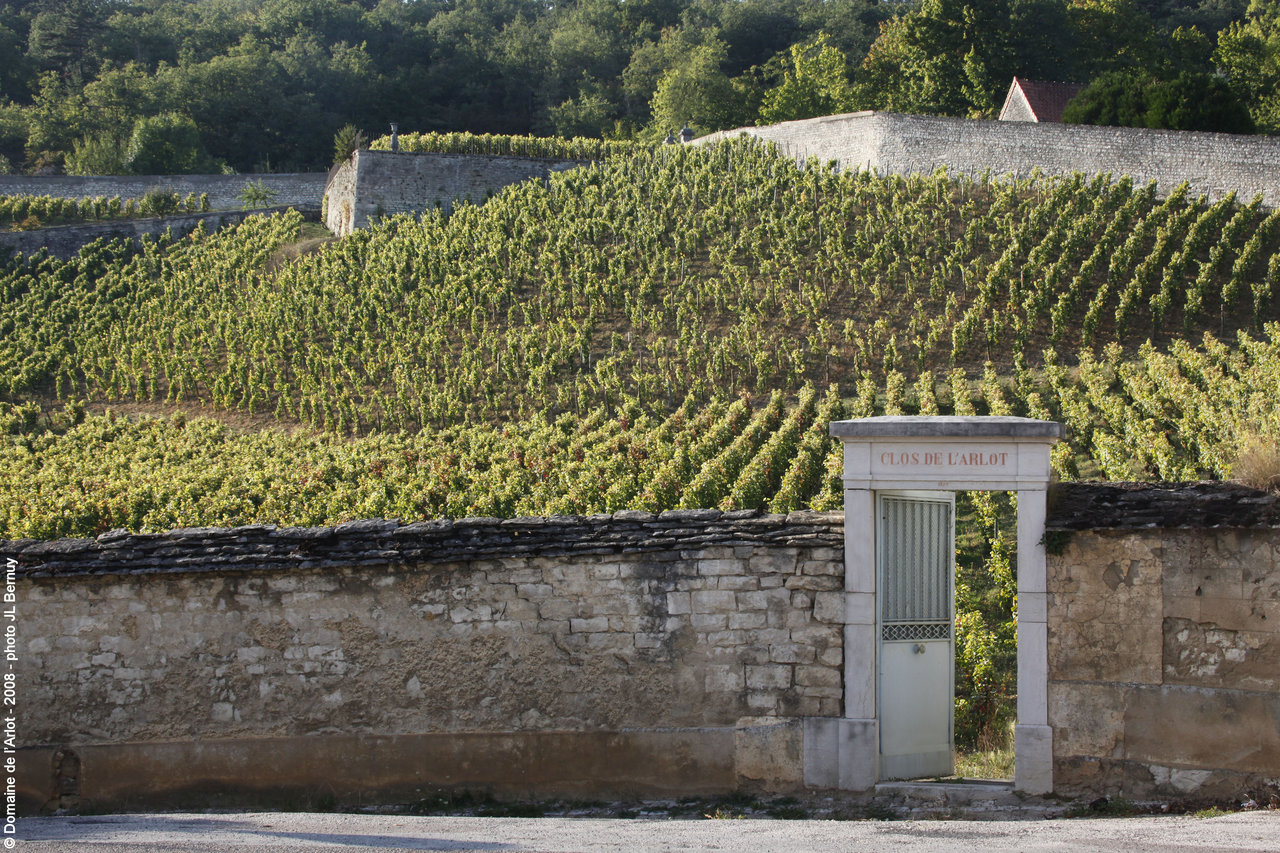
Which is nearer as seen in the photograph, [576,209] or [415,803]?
[415,803]

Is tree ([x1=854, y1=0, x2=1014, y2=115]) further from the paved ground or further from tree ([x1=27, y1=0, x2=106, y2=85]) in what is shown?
tree ([x1=27, y1=0, x2=106, y2=85])

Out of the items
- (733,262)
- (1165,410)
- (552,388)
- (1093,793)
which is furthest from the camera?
(733,262)

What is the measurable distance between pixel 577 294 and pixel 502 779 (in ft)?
56.7

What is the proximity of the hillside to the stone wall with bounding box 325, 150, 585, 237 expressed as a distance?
6.87ft

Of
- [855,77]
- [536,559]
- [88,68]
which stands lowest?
[536,559]

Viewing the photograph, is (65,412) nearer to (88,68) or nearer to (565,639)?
(565,639)

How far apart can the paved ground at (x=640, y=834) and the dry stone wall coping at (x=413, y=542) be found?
64.4 inches

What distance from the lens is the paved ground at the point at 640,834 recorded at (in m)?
5.72

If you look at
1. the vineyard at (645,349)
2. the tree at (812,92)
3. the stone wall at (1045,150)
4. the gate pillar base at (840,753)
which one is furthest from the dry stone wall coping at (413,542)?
the tree at (812,92)

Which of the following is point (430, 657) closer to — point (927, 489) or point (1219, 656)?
point (927, 489)

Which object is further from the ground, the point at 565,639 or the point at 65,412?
the point at 65,412

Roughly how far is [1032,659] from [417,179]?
93.8ft

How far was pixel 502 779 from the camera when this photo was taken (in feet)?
25.0

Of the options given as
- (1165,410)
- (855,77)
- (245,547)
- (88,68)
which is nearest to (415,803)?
(245,547)
